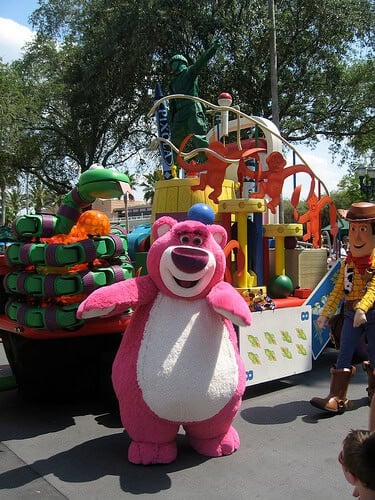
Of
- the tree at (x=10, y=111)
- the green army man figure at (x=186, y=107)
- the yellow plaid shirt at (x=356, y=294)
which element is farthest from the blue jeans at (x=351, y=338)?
the tree at (x=10, y=111)

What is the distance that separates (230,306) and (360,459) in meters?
1.47

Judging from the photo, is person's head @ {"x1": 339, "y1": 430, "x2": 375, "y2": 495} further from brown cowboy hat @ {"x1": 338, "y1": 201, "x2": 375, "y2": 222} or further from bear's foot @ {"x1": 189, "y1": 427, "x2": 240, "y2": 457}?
brown cowboy hat @ {"x1": 338, "y1": 201, "x2": 375, "y2": 222}

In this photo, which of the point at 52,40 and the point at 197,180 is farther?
the point at 52,40

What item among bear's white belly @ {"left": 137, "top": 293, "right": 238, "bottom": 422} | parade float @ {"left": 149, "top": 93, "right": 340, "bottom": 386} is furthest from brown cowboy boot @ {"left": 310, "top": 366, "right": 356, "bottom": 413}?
bear's white belly @ {"left": 137, "top": 293, "right": 238, "bottom": 422}

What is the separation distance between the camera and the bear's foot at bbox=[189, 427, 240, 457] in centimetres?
326

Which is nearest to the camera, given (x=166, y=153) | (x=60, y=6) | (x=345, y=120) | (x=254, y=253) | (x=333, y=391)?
(x=333, y=391)

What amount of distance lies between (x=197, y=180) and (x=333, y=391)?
213 cm

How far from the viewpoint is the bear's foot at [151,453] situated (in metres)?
3.14

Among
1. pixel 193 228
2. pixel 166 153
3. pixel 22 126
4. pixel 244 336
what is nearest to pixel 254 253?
pixel 244 336

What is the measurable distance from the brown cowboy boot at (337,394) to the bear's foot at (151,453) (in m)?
1.26

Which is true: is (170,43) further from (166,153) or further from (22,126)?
(166,153)

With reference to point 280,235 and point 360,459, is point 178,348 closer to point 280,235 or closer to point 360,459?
point 360,459

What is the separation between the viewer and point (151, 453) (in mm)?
3141

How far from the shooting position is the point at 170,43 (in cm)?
1568
